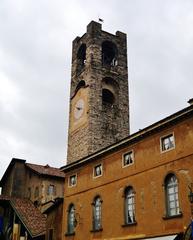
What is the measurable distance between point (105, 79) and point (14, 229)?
15374mm

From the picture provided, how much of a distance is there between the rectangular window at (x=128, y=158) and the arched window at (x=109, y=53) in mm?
18281

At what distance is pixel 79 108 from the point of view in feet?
113

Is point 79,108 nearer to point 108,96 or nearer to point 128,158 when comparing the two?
point 108,96

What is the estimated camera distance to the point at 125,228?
64.0 ft

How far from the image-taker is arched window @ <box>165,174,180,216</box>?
17.1m

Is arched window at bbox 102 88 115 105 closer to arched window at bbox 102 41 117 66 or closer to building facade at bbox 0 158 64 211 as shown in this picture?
arched window at bbox 102 41 117 66

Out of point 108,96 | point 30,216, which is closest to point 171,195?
point 30,216

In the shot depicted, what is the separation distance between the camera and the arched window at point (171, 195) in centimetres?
1708

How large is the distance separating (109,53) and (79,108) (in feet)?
25.1

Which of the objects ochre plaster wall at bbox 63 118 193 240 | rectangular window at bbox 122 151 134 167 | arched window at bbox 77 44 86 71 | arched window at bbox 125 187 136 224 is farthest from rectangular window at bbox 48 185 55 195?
arched window at bbox 125 187 136 224

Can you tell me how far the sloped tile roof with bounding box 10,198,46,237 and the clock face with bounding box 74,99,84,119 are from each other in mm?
8922

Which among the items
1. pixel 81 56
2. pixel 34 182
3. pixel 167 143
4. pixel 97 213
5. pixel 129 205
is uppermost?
pixel 81 56

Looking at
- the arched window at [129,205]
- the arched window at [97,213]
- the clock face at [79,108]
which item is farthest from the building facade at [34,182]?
the arched window at [129,205]

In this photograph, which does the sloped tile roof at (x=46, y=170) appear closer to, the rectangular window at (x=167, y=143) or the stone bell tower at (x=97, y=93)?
the stone bell tower at (x=97, y=93)
